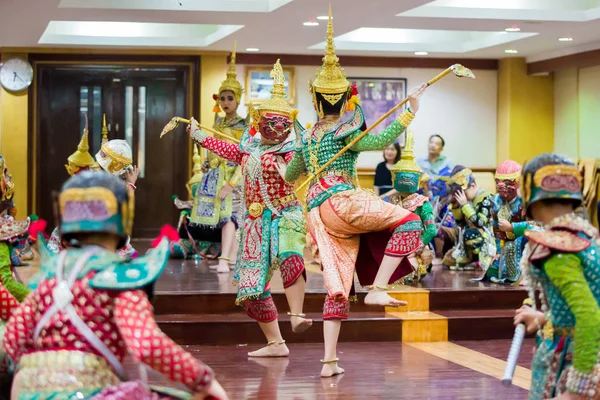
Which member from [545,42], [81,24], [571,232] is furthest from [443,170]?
[571,232]

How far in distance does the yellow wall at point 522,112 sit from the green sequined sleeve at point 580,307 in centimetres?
1149

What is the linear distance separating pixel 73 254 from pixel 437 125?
1184 cm

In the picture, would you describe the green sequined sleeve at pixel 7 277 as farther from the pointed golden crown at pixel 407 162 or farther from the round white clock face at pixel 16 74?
the round white clock face at pixel 16 74

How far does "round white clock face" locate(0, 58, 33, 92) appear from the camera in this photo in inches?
523

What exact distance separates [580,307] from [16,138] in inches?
455

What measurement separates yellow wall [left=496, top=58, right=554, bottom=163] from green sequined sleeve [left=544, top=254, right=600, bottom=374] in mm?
11490

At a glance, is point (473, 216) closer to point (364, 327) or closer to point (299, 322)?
point (364, 327)

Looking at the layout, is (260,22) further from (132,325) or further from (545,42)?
(132,325)

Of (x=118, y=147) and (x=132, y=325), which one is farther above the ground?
(x=118, y=147)

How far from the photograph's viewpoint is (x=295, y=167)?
5.56m

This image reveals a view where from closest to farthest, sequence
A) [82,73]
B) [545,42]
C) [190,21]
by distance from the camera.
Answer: [190,21] < [545,42] < [82,73]

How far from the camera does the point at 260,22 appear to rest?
1080 cm

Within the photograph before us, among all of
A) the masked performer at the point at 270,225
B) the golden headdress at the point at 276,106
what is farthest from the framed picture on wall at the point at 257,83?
the masked performer at the point at 270,225

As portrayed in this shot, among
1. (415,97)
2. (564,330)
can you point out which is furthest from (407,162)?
(564,330)
